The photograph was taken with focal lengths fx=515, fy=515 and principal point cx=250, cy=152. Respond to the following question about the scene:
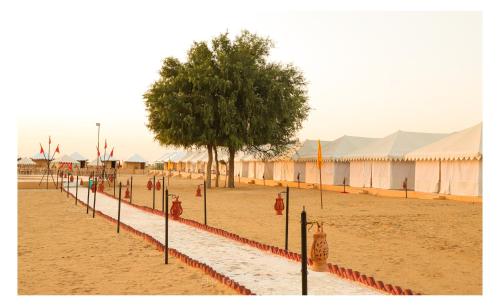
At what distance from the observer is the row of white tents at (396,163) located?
83.0ft

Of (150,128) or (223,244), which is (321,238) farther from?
(150,128)

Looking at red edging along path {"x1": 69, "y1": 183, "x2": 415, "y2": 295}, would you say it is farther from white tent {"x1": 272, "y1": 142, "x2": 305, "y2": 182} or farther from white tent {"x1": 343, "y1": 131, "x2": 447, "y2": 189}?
white tent {"x1": 272, "y1": 142, "x2": 305, "y2": 182}

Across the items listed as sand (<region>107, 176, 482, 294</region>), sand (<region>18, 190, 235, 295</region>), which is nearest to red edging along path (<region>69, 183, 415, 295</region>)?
sand (<region>18, 190, 235, 295</region>)

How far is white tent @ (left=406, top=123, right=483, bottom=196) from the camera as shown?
24422 mm

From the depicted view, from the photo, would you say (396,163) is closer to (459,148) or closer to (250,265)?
(459,148)

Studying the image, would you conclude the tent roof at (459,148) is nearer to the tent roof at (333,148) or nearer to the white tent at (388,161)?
the white tent at (388,161)

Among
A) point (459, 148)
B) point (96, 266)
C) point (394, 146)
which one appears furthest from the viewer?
point (394, 146)

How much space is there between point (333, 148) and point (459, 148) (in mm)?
13527

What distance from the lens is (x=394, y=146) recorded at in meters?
32.0

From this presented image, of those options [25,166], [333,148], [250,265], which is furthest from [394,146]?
[25,166]

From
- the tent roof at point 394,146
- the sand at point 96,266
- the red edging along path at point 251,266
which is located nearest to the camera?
the red edging along path at point 251,266

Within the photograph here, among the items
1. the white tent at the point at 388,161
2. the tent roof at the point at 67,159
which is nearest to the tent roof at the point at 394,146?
the white tent at the point at 388,161

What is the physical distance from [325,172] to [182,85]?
40.4 ft

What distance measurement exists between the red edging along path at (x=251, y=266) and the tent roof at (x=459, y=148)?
1568 centimetres
